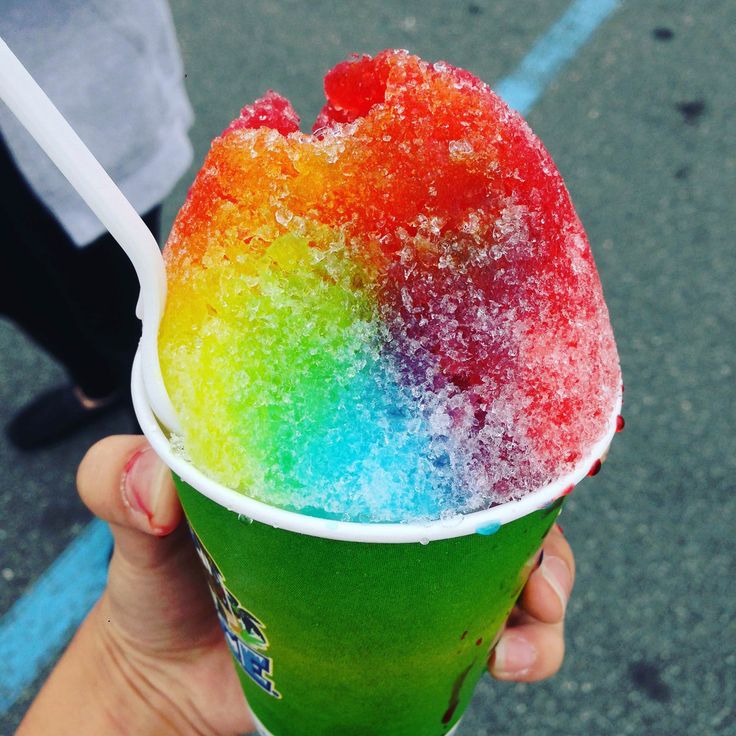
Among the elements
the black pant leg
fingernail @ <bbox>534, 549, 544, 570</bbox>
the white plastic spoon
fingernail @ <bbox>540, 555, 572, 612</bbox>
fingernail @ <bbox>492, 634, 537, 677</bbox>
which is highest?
the white plastic spoon

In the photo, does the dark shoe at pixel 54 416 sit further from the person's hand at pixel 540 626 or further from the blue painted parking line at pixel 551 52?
the blue painted parking line at pixel 551 52

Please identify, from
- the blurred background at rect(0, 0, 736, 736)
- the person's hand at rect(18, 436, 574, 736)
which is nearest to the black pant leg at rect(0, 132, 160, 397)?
the blurred background at rect(0, 0, 736, 736)

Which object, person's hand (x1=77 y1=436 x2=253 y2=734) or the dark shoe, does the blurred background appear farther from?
person's hand (x1=77 y1=436 x2=253 y2=734)

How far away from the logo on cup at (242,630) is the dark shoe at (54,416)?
167cm

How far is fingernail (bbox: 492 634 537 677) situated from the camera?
1440 mm

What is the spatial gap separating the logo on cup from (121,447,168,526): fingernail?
0.12 m

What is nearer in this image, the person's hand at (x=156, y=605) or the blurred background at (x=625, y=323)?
Result: the person's hand at (x=156, y=605)

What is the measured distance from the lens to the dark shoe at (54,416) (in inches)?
104

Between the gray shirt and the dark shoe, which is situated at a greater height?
the gray shirt

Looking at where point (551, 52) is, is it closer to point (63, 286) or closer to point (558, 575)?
point (63, 286)

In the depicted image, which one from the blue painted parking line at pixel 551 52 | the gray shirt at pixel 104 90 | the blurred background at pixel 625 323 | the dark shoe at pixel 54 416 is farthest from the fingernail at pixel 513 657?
the blue painted parking line at pixel 551 52

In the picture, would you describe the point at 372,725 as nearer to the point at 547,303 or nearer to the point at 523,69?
the point at 547,303

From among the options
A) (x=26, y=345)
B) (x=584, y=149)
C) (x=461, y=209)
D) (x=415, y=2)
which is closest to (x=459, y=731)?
(x=461, y=209)

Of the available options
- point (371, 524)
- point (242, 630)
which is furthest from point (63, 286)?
point (371, 524)
